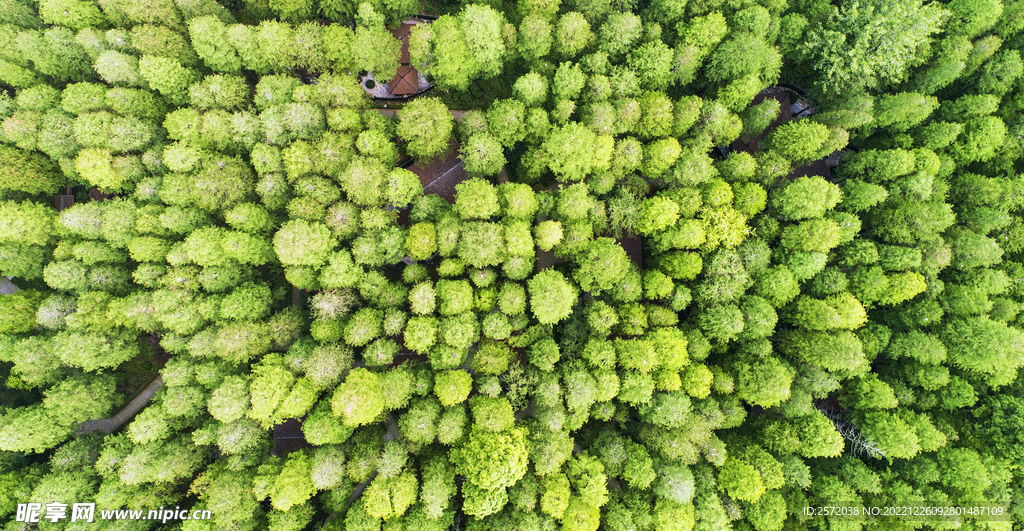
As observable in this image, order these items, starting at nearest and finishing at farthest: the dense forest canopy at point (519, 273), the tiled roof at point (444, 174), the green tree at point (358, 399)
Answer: the green tree at point (358, 399) → the dense forest canopy at point (519, 273) → the tiled roof at point (444, 174)

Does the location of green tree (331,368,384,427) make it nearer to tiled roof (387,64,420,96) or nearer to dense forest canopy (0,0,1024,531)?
dense forest canopy (0,0,1024,531)

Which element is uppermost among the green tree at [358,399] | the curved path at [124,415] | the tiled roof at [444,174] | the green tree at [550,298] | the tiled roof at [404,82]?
the tiled roof at [404,82]

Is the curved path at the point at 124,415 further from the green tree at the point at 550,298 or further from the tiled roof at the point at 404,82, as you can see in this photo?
the green tree at the point at 550,298

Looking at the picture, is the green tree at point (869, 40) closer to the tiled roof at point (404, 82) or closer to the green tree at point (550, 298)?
the green tree at point (550, 298)

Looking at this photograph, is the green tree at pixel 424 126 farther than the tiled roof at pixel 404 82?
No

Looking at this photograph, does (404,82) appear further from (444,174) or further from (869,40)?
(869,40)

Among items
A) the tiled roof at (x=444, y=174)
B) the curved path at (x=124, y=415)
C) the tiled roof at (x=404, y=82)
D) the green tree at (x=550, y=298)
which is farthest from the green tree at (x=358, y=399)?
the tiled roof at (x=404, y=82)

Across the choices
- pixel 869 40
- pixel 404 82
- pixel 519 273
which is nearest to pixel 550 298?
pixel 519 273

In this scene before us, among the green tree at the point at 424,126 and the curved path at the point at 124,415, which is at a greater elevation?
the green tree at the point at 424,126

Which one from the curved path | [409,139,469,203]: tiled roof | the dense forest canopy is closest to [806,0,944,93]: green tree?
the dense forest canopy

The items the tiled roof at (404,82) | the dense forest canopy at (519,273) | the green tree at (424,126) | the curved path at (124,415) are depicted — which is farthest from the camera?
the tiled roof at (404,82)
